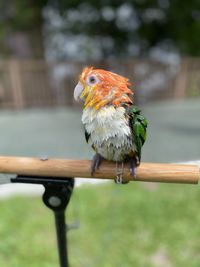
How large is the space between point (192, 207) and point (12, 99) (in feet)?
20.2

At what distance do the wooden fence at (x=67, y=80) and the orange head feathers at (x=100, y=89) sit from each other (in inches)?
289

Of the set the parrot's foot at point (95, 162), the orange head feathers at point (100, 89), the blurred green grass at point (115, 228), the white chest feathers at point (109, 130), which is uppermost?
the orange head feathers at point (100, 89)

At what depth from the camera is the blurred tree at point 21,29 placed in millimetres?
8852

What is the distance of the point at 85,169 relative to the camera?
1129 millimetres

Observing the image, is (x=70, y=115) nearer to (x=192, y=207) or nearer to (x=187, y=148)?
(x=187, y=148)

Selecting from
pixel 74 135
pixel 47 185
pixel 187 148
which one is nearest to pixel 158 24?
pixel 74 135

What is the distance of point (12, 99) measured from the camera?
8.20 meters

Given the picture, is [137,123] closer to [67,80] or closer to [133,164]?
[133,164]

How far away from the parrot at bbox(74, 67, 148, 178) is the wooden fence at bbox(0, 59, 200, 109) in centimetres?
732

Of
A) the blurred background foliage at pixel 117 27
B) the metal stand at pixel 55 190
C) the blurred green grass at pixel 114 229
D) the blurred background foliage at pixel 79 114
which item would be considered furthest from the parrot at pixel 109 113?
the blurred background foliage at pixel 117 27

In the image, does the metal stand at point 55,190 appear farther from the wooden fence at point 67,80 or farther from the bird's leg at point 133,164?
the wooden fence at point 67,80

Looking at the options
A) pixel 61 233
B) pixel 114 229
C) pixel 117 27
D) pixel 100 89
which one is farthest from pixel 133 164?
pixel 117 27

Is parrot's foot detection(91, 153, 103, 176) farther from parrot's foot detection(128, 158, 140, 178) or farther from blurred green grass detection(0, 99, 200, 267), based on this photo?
blurred green grass detection(0, 99, 200, 267)

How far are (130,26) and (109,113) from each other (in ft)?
37.0
